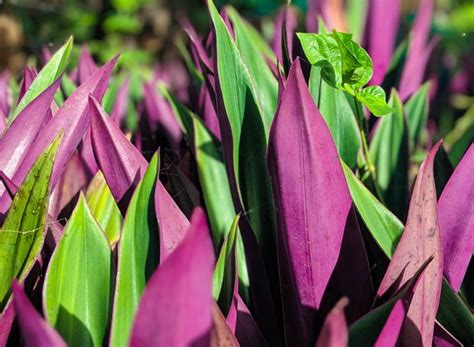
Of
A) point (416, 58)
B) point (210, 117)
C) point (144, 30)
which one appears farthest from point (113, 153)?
point (144, 30)

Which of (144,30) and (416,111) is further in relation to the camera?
(144,30)

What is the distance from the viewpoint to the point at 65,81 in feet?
4.47

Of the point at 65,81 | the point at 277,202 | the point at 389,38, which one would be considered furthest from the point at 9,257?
the point at 389,38

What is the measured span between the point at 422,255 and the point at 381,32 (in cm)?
122

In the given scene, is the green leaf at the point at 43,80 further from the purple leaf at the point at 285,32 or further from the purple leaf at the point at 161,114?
the purple leaf at the point at 161,114

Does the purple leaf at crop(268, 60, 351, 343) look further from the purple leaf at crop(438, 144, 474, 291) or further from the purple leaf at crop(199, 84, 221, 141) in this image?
the purple leaf at crop(199, 84, 221, 141)

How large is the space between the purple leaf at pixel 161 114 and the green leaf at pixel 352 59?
0.63 meters

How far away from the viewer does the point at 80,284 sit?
65 centimetres

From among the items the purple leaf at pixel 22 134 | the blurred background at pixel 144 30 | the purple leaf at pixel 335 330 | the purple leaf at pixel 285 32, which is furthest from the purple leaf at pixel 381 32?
the purple leaf at pixel 335 330

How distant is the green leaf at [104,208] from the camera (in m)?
0.89

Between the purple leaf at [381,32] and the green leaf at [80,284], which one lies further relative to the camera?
the purple leaf at [381,32]

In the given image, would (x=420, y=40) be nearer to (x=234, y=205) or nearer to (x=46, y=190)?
(x=234, y=205)

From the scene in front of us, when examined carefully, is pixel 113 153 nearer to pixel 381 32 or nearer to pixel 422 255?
pixel 422 255

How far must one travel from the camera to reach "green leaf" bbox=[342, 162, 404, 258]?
Result: 2.34 feet
